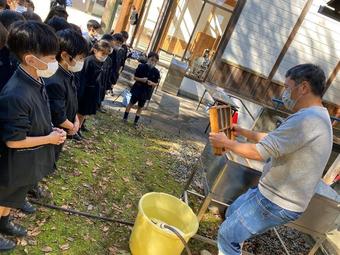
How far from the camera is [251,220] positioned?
10.8ft

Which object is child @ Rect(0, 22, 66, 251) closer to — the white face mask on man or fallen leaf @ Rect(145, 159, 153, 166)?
the white face mask on man

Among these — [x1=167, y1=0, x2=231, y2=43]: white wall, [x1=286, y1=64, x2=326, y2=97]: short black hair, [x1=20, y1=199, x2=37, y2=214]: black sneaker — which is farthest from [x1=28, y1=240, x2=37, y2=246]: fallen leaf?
[x1=167, y1=0, x2=231, y2=43]: white wall

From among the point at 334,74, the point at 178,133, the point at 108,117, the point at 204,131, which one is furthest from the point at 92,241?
the point at 334,74

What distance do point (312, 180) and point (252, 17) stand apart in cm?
935

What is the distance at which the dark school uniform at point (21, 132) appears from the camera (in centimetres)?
253

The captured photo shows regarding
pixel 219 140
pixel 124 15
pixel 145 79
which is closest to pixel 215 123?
pixel 219 140

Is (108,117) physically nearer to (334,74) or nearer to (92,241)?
(92,241)

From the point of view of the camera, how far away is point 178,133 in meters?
8.70

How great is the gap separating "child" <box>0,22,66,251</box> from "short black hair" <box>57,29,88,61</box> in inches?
25.2

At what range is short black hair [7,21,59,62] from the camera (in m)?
2.58

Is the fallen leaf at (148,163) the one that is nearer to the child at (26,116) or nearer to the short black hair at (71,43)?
the short black hair at (71,43)

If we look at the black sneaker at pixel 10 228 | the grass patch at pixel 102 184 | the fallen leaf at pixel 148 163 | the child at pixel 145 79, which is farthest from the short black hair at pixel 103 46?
the black sneaker at pixel 10 228

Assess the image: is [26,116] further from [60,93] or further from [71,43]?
[71,43]

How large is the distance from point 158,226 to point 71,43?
85.9 inches
